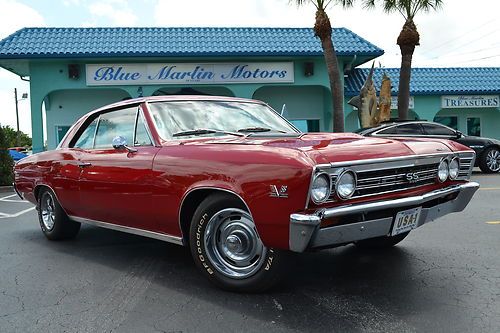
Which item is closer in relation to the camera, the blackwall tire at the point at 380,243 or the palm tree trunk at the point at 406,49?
the blackwall tire at the point at 380,243

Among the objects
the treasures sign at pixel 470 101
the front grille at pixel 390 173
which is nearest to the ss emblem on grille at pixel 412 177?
the front grille at pixel 390 173

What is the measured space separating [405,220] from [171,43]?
1516 centimetres

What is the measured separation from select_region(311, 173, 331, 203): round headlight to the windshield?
1469 millimetres

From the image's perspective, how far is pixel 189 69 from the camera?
17078 millimetres

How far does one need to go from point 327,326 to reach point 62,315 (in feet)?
6.04

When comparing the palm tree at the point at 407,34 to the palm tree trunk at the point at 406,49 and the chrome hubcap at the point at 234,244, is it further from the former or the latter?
the chrome hubcap at the point at 234,244

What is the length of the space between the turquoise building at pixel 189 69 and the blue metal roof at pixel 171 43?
0.03m

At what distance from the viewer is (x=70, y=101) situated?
61.5 ft

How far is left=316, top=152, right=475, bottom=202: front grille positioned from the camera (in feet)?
10.3

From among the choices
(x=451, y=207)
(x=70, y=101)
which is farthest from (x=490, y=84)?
(x=451, y=207)

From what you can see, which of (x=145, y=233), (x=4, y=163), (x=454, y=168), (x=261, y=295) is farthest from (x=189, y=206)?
(x=4, y=163)

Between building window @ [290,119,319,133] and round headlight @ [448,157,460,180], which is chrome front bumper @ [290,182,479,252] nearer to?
round headlight @ [448,157,460,180]

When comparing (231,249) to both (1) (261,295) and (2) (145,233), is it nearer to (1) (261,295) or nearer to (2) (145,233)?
(1) (261,295)

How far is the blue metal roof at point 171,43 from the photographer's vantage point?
1628 cm
